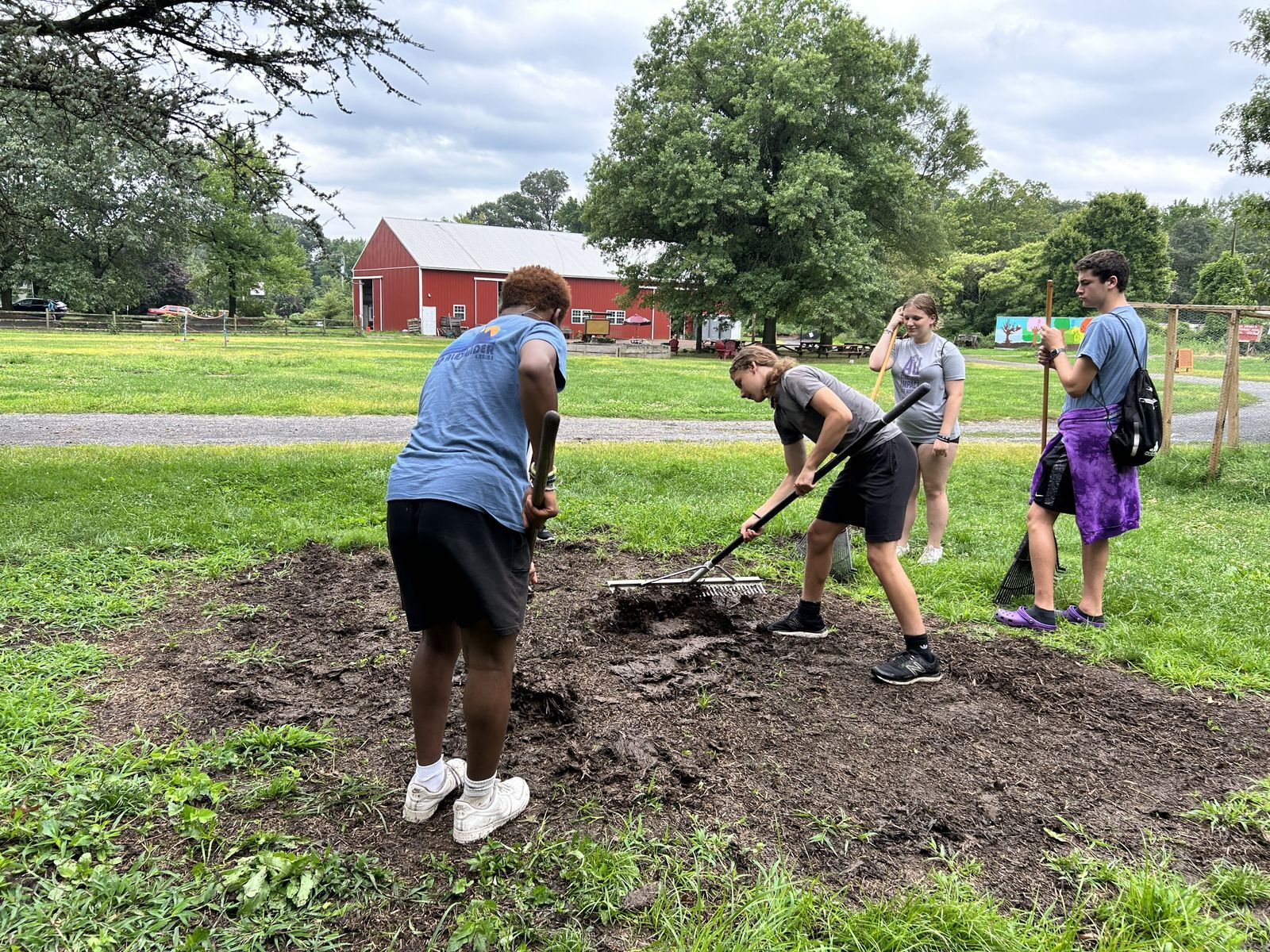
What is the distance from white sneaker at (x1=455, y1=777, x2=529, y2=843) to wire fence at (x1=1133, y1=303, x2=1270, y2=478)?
22.3 feet

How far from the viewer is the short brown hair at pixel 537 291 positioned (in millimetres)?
2729

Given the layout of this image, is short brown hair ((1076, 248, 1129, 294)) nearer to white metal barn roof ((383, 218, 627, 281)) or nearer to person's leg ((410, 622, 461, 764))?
person's leg ((410, 622, 461, 764))

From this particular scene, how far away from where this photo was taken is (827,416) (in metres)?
3.79

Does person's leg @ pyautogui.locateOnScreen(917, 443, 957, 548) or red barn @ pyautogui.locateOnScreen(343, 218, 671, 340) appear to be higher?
red barn @ pyautogui.locateOnScreen(343, 218, 671, 340)

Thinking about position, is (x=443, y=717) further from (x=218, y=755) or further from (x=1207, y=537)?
(x=1207, y=537)

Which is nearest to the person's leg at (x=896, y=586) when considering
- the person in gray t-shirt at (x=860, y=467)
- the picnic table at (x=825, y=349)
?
the person in gray t-shirt at (x=860, y=467)


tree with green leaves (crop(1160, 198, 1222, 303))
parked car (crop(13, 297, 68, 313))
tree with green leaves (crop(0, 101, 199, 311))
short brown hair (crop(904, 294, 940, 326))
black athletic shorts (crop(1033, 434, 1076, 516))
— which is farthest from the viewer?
tree with green leaves (crop(1160, 198, 1222, 303))

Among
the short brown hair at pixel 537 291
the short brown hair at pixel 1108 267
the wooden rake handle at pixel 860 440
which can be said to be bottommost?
the wooden rake handle at pixel 860 440

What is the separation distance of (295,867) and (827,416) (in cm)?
274

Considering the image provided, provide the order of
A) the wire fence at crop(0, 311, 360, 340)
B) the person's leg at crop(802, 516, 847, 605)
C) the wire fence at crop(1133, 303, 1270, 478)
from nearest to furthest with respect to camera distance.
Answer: the person's leg at crop(802, 516, 847, 605), the wire fence at crop(1133, 303, 1270, 478), the wire fence at crop(0, 311, 360, 340)

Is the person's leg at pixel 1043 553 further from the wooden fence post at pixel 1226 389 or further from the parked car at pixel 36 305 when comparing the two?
the parked car at pixel 36 305

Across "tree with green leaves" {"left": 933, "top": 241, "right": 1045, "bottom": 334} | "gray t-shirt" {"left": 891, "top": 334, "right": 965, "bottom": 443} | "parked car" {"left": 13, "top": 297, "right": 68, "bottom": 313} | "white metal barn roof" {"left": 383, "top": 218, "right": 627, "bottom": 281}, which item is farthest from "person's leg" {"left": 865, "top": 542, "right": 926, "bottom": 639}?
"parked car" {"left": 13, "top": 297, "right": 68, "bottom": 313}

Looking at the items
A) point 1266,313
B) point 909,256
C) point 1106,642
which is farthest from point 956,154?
point 1106,642

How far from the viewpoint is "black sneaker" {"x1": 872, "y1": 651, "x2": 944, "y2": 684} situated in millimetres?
3869
